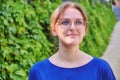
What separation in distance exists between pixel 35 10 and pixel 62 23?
584 cm

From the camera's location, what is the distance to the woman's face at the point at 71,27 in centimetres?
281

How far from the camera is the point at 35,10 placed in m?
8.65

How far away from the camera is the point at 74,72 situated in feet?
9.11

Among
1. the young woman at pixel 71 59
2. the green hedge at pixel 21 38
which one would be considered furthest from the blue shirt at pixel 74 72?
the green hedge at pixel 21 38

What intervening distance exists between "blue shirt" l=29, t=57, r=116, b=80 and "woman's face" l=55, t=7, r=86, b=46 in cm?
16

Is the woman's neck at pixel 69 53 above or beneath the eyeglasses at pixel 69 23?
beneath

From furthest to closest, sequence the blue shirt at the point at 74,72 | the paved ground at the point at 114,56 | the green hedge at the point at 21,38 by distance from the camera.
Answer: the paved ground at the point at 114,56, the green hedge at the point at 21,38, the blue shirt at the point at 74,72

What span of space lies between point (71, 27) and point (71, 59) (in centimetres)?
20

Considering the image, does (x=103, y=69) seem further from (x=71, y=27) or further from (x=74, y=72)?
(x=71, y=27)

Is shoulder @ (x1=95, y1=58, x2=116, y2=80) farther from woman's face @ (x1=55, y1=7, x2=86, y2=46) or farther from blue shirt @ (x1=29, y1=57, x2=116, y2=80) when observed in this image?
woman's face @ (x1=55, y1=7, x2=86, y2=46)

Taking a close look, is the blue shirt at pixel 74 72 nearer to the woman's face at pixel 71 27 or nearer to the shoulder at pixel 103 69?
the shoulder at pixel 103 69

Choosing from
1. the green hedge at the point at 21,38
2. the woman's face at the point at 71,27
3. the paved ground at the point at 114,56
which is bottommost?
the paved ground at the point at 114,56

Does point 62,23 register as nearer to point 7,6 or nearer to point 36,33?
point 7,6

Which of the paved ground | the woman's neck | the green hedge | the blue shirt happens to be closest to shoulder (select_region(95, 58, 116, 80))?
the blue shirt
